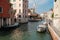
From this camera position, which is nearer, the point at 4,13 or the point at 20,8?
the point at 4,13

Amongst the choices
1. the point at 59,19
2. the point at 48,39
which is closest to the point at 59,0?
the point at 59,19

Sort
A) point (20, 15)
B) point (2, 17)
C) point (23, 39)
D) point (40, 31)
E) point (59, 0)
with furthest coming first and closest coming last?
point (20, 15)
point (2, 17)
point (40, 31)
point (59, 0)
point (23, 39)

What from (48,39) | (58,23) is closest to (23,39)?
(48,39)

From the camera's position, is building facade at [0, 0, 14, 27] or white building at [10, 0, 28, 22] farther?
white building at [10, 0, 28, 22]

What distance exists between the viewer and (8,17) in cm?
3944

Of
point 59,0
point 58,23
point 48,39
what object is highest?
point 59,0

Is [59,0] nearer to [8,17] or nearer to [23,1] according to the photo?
[8,17]

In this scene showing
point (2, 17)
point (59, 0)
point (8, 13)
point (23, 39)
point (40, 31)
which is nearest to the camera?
point (23, 39)

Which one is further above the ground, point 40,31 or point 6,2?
point 6,2

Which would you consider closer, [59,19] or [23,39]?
[23,39]

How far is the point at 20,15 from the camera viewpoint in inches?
2474

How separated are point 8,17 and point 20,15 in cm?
2349

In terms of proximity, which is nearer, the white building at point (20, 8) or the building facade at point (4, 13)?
the building facade at point (4, 13)

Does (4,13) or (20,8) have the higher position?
(20,8)
